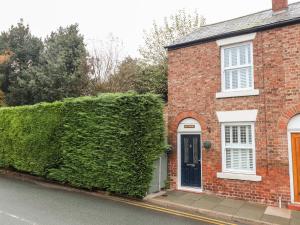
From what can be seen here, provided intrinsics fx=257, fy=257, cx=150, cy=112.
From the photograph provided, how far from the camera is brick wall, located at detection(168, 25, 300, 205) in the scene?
8.83 meters

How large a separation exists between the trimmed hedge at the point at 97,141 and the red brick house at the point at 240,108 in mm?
1589

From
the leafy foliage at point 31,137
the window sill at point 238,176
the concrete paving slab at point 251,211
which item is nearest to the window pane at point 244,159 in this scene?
the window sill at point 238,176

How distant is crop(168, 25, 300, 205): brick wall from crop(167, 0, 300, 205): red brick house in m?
0.03

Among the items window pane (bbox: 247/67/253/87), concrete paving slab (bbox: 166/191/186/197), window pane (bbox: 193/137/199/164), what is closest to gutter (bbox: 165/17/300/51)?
window pane (bbox: 247/67/253/87)

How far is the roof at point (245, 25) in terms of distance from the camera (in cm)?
934

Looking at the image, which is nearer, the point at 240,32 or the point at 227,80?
the point at 240,32

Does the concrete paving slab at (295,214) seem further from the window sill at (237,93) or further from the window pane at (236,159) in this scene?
the window sill at (237,93)

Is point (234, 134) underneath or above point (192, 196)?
above

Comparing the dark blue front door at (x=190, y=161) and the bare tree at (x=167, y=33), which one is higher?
the bare tree at (x=167, y=33)

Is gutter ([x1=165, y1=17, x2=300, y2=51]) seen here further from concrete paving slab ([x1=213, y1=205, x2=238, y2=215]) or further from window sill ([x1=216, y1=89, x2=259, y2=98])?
concrete paving slab ([x1=213, y1=205, x2=238, y2=215])

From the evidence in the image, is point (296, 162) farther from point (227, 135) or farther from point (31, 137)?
point (31, 137)

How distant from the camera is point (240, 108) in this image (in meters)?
9.70

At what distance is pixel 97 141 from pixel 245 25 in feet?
25.2

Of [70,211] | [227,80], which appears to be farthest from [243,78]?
[70,211]
